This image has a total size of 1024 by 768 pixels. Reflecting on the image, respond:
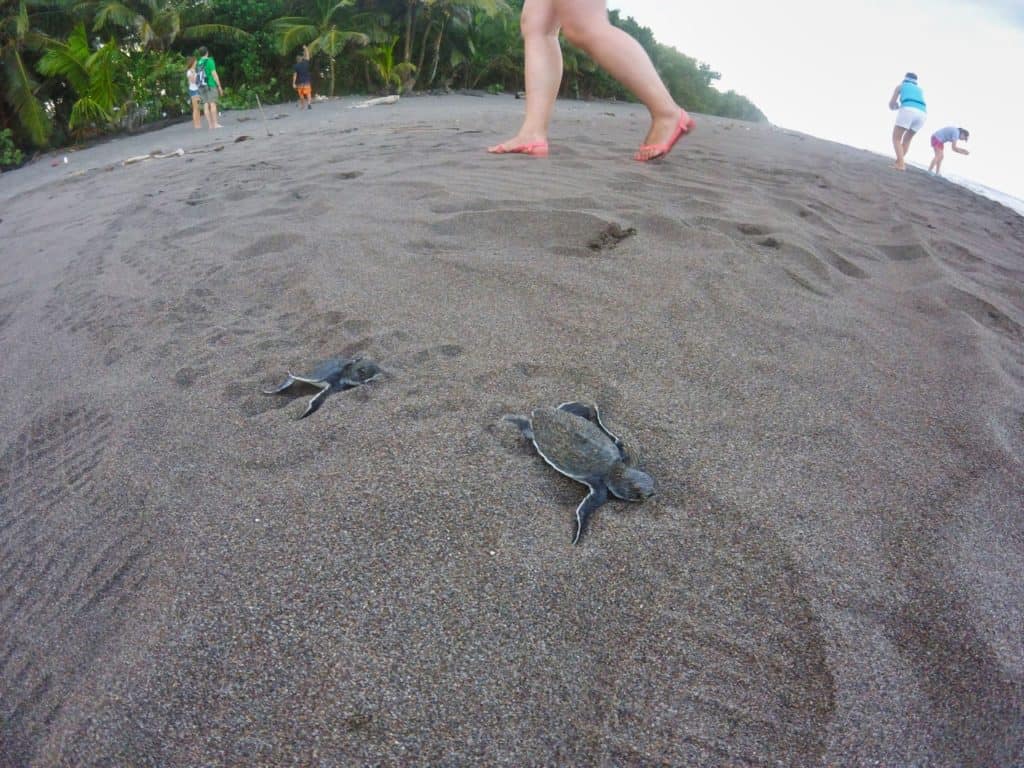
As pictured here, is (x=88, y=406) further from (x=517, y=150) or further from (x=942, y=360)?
(x=517, y=150)

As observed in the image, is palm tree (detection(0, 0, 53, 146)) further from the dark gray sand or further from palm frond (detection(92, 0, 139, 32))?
the dark gray sand

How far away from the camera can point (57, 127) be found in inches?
475

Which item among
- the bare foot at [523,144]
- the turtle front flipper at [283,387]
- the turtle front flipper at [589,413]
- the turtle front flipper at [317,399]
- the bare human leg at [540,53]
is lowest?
the turtle front flipper at [283,387]

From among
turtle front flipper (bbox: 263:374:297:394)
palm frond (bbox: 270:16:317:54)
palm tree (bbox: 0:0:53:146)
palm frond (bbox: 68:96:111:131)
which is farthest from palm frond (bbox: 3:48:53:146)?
turtle front flipper (bbox: 263:374:297:394)

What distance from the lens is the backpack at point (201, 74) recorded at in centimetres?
909

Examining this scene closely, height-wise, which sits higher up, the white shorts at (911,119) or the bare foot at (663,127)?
the bare foot at (663,127)

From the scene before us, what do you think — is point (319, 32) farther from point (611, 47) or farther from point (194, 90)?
point (611, 47)

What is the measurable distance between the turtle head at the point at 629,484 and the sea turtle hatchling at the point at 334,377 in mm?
629

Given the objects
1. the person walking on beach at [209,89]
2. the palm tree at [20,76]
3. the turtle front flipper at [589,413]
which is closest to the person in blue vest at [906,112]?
the turtle front flipper at [589,413]

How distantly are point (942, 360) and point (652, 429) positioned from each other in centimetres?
94

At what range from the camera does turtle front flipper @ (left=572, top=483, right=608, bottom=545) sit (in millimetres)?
1068

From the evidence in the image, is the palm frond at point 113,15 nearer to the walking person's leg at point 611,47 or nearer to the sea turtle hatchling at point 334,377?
the walking person's leg at point 611,47

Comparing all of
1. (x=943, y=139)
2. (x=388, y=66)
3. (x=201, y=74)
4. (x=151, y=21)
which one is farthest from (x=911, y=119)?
(x=151, y=21)

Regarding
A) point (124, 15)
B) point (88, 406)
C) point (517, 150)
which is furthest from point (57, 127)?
point (88, 406)
